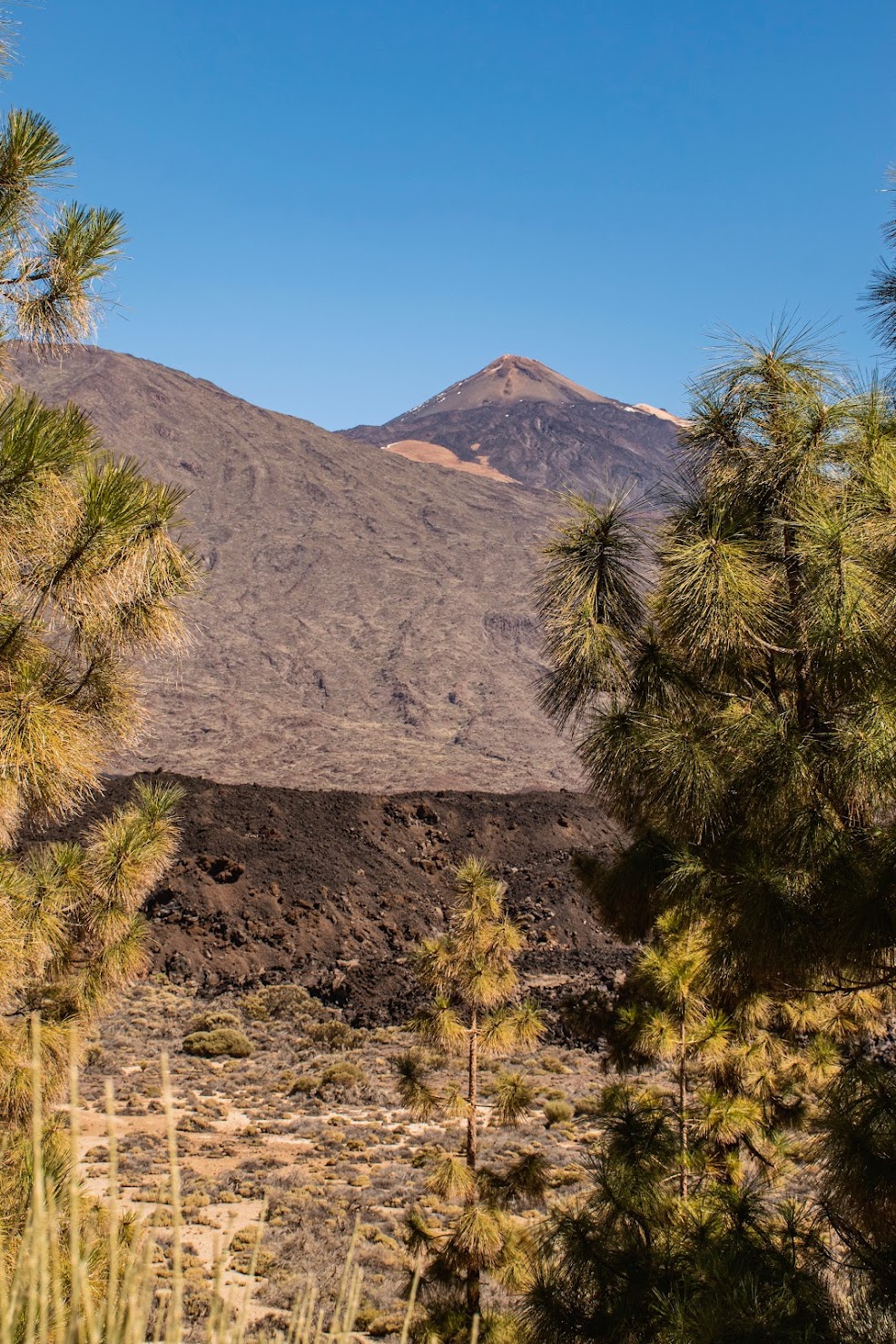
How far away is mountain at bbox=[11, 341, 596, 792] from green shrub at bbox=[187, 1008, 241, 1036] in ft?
95.8

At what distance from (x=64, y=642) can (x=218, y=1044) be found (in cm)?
1600

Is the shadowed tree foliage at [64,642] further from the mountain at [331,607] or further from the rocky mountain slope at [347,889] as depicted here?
the mountain at [331,607]

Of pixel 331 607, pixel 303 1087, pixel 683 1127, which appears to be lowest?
pixel 303 1087

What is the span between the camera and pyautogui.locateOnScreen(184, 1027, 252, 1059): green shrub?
760 inches

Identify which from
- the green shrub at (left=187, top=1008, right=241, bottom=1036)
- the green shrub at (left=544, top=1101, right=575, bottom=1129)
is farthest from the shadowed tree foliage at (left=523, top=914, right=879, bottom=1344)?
the green shrub at (left=187, top=1008, right=241, bottom=1036)

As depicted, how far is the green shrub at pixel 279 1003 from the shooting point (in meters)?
22.3

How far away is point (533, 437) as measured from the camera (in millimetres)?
159000

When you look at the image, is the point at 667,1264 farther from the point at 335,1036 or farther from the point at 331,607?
the point at 331,607

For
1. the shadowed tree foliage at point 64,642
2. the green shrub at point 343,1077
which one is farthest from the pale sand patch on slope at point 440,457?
the shadowed tree foliage at point 64,642

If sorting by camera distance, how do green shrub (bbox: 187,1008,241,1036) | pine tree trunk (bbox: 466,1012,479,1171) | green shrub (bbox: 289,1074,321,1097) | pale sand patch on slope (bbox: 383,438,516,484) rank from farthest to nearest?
pale sand patch on slope (bbox: 383,438,516,484) < green shrub (bbox: 187,1008,241,1036) < green shrub (bbox: 289,1074,321,1097) < pine tree trunk (bbox: 466,1012,479,1171)

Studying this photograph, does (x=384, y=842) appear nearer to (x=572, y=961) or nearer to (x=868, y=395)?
(x=572, y=961)

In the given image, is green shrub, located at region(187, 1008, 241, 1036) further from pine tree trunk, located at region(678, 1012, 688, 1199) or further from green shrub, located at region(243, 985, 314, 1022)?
pine tree trunk, located at region(678, 1012, 688, 1199)

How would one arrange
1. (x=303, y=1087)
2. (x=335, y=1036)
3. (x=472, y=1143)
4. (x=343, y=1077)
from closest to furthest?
1. (x=472, y=1143)
2. (x=303, y=1087)
3. (x=343, y=1077)
4. (x=335, y=1036)

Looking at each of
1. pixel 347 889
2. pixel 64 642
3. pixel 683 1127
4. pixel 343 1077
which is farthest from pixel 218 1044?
pixel 64 642
